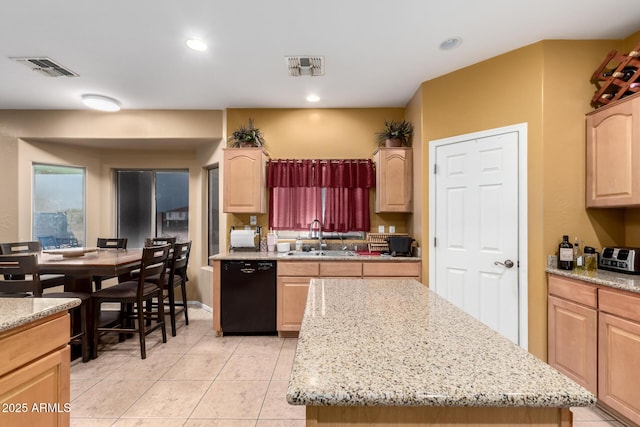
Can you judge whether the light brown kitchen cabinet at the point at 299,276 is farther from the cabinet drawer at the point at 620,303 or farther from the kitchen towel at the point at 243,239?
the cabinet drawer at the point at 620,303

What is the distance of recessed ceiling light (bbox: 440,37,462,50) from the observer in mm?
2504

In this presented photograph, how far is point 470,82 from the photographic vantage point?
2.90 meters

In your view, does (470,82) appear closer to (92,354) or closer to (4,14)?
(4,14)

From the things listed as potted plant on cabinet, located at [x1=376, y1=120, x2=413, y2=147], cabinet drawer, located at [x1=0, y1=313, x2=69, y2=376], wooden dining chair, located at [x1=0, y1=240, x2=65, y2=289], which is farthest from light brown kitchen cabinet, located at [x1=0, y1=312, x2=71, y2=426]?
potted plant on cabinet, located at [x1=376, y1=120, x2=413, y2=147]

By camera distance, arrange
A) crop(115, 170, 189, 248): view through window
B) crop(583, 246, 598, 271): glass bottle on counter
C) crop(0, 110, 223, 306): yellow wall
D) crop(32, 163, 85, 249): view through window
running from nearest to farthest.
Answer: crop(583, 246, 598, 271): glass bottle on counter
crop(0, 110, 223, 306): yellow wall
crop(32, 163, 85, 249): view through window
crop(115, 170, 189, 248): view through window

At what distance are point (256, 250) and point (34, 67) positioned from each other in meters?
2.91

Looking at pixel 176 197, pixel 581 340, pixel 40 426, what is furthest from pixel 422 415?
pixel 176 197

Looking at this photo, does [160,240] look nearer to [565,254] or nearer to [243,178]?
[243,178]

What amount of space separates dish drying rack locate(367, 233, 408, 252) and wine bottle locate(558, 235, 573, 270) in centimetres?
168

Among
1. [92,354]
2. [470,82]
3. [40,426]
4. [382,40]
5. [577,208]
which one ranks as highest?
[382,40]

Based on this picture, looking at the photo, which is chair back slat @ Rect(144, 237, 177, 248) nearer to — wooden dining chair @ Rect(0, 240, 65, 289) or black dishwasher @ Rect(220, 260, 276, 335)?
wooden dining chair @ Rect(0, 240, 65, 289)

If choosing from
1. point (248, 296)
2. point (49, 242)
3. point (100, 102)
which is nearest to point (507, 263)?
point (248, 296)

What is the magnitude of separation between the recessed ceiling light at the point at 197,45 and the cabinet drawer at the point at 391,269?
2588 mm

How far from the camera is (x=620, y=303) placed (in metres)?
1.87
